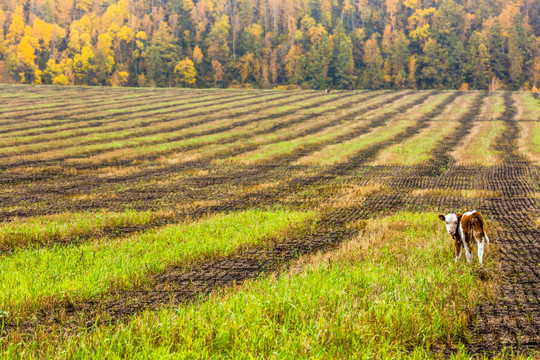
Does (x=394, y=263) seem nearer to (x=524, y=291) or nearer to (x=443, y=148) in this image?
(x=524, y=291)

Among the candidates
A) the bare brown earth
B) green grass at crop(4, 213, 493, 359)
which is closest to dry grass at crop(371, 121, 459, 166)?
the bare brown earth

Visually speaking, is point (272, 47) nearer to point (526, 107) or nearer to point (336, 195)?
point (526, 107)

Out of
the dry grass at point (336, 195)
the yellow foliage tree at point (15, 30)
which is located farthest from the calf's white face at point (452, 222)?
the yellow foliage tree at point (15, 30)

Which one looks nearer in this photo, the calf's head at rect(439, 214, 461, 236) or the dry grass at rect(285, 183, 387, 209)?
the calf's head at rect(439, 214, 461, 236)

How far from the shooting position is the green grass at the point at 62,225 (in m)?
11.0

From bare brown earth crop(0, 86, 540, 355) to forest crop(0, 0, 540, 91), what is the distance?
86687 mm

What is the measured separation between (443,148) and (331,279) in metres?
28.0

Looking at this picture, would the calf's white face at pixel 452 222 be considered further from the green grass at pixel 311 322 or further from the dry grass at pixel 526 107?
the dry grass at pixel 526 107

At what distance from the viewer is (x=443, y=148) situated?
32531mm

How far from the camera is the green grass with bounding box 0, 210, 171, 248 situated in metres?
11.0

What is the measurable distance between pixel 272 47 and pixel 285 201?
126 meters

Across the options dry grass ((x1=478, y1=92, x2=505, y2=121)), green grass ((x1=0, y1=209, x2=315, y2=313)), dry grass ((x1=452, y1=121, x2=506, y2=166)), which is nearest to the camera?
green grass ((x1=0, y1=209, x2=315, y2=313))

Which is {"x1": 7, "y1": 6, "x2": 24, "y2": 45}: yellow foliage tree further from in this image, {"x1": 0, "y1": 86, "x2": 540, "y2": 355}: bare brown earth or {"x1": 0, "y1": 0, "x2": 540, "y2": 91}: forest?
{"x1": 0, "y1": 86, "x2": 540, "y2": 355}: bare brown earth

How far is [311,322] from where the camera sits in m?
5.59
